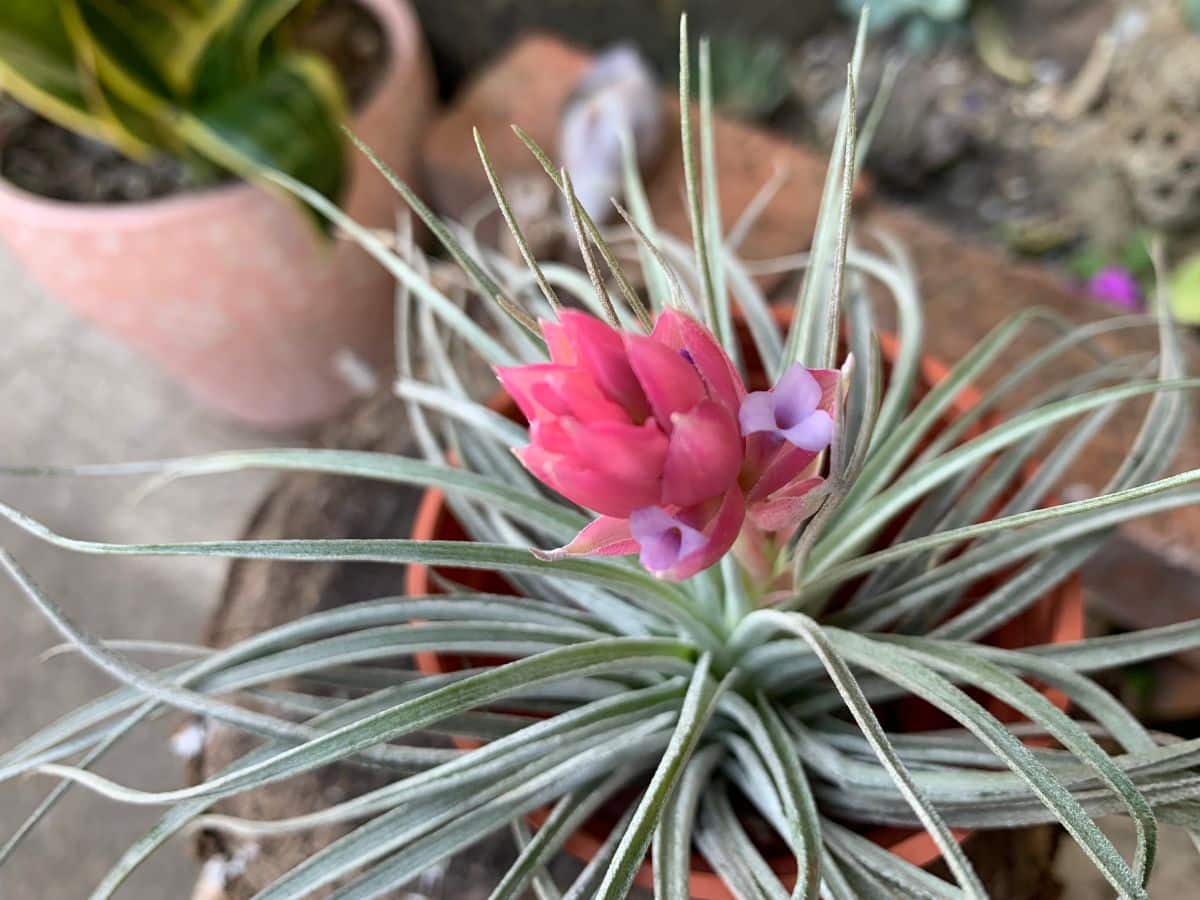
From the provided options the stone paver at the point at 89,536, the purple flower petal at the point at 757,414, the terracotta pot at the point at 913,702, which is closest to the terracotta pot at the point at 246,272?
the stone paver at the point at 89,536

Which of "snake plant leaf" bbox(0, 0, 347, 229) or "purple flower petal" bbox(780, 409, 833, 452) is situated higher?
"snake plant leaf" bbox(0, 0, 347, 229)

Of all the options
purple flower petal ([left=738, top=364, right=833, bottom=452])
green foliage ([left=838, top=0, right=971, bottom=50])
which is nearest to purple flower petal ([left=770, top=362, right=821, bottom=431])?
purple flower petal ([left=738, top=364, right=833, bottom=452])

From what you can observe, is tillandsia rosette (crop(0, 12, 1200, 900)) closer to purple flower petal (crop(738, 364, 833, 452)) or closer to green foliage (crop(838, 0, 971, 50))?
purple flower petal (crop(738, 364, 833, 452))

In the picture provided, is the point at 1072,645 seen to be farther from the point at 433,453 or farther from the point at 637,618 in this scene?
the point at 433,453

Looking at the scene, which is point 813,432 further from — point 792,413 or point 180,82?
point 180,82

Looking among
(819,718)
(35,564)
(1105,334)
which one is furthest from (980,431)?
(35,564)

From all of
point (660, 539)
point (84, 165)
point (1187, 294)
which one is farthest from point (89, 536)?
point (1187, 294)
